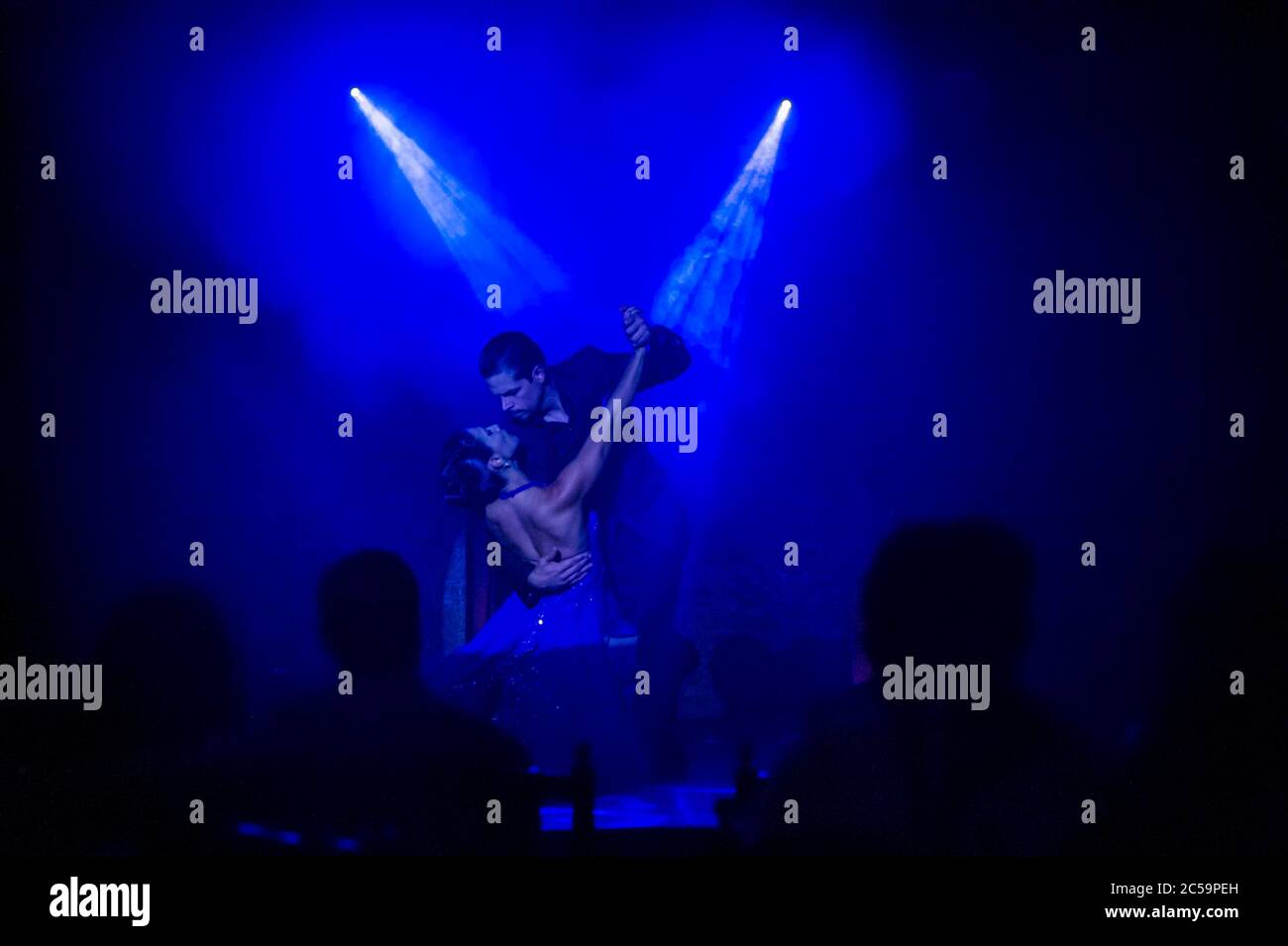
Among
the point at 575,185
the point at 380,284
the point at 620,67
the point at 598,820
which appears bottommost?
the point at 598,820

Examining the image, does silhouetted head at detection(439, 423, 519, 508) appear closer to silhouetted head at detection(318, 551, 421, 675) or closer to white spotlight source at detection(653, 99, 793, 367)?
silhouetted head at detection(318, 551, 421, 675)

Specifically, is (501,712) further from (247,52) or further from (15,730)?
(247,52)

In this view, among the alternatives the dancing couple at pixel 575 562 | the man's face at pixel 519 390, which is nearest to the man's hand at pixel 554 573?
the dancing couple at pixel 575 562

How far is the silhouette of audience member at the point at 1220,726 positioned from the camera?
2.66 meters

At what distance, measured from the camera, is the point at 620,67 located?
274 centimetres

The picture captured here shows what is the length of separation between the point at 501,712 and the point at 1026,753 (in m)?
1.34

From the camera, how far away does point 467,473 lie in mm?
2697

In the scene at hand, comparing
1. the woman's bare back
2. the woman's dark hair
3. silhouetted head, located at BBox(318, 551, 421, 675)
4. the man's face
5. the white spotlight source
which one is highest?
the white spotlight source

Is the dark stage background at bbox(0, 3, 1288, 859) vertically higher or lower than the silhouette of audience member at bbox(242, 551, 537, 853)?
higher

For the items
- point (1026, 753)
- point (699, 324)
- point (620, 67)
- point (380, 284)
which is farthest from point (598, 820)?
point (620, 67)

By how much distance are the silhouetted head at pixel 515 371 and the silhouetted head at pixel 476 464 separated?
0.27 feet

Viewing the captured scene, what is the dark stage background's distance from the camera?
106 inches

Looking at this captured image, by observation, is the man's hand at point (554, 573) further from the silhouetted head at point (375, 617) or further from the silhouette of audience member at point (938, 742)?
the silhouette of audience member at point (938, 742)

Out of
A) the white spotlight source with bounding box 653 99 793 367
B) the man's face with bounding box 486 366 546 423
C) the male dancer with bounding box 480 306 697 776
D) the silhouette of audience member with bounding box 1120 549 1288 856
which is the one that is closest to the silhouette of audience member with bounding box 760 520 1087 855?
the silhouette of audience member with bounding box 1120 549 1288 856
